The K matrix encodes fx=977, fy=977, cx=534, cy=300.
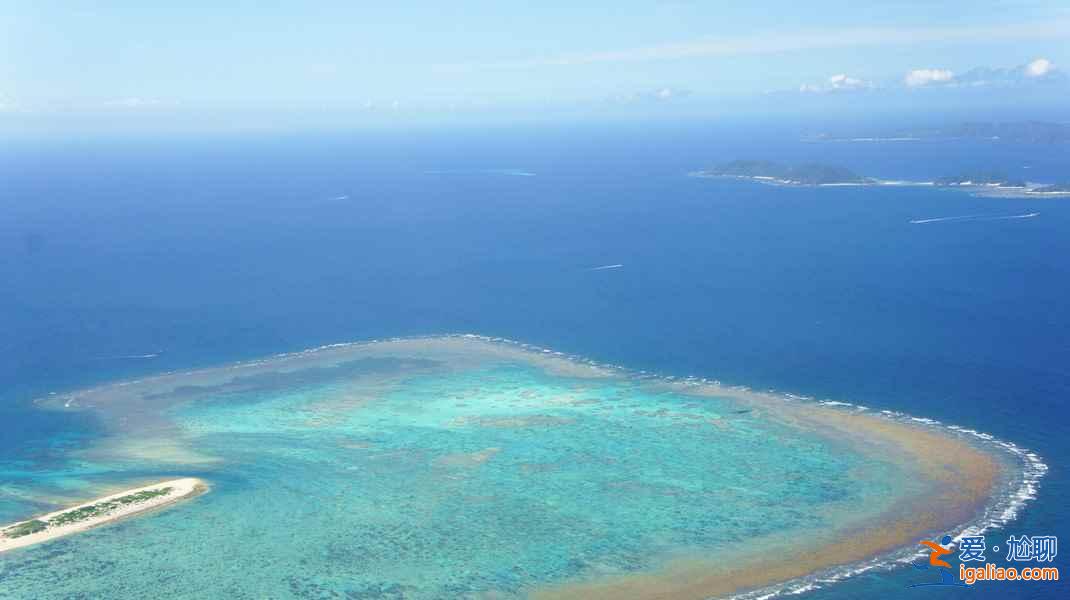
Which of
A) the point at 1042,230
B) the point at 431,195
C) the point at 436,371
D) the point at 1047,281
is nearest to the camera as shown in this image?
the point at 436,371

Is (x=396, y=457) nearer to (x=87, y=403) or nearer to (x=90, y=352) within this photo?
(x=87, y=403)

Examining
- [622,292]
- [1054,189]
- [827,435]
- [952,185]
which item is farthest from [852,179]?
[827,435]

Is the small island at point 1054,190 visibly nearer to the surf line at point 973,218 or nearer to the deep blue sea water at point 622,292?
the deep blue sea water at point 622,292

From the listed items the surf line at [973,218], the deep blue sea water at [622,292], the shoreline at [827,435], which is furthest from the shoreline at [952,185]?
the shoreline at [827,435]

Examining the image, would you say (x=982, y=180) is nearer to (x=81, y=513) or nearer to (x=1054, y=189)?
(x=1054, y=189)

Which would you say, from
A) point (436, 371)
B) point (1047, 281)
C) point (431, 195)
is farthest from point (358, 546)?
point (431, 195)

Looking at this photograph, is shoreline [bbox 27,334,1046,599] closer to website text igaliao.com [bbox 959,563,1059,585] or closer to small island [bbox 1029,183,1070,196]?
website text igaliao.com [bbox 959,563,1059,585]
